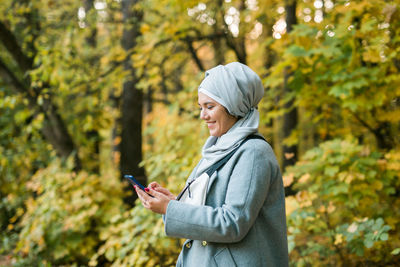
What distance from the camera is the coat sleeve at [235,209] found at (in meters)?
1.37

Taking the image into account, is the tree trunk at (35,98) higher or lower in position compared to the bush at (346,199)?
higher

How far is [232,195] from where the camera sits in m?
1.39

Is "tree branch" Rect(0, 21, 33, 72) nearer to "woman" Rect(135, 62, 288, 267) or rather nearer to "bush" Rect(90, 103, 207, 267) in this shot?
"bush" Rect(90, 103, 207, 267)

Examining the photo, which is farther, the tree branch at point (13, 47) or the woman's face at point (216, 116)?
the tree branch at point (13, 47)

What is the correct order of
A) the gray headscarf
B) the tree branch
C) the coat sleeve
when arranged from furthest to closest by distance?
the tree branch → the gray headscarf → the coat sleeve

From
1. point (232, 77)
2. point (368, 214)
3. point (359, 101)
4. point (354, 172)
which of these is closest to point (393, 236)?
point (368, 214)

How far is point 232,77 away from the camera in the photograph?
1.47m

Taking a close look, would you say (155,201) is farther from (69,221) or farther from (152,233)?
(69,221)

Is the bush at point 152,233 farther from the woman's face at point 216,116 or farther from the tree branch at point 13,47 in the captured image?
the tree branch at point 13,47

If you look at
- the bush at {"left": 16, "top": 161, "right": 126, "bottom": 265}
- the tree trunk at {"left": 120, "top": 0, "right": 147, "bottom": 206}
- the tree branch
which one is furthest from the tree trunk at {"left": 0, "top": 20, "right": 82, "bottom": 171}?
the tree trunk at {"left": 120, "top": 0, "right": 147, "bottom": 206}

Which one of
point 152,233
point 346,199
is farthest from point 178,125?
point 346,199

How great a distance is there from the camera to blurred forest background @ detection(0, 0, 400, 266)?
3.17m

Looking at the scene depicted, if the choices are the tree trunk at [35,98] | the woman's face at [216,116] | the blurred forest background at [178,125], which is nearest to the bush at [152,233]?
the blurred forest background at [178,125]

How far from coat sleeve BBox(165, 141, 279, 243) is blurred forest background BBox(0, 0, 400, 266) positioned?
1606mm
